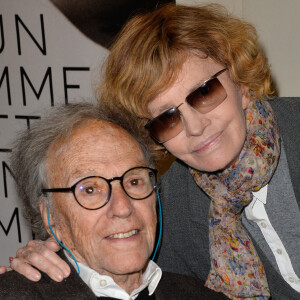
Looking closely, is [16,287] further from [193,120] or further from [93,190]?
[193,120]

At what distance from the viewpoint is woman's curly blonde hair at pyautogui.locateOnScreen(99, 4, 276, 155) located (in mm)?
1954

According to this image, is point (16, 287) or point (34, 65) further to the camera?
point (34, 65)

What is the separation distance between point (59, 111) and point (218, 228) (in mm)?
988

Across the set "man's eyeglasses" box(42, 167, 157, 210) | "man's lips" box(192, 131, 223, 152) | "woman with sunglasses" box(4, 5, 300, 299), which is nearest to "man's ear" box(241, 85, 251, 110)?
"woman with sunglasses" box(4, 5, 300, 299)

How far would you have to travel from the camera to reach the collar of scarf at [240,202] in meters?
2.11

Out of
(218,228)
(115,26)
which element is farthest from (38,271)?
(115,26)

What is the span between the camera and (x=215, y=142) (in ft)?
6.48

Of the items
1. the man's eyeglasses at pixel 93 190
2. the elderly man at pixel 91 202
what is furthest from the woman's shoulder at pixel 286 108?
the man's eyeglasses at pixel 93 190

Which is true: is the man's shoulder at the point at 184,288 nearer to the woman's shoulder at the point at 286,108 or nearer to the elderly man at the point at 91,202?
the elderly man at the point at 91,202

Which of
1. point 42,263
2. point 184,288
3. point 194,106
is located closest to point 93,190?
point 42,263

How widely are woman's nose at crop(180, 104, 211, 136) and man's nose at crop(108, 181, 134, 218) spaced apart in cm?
41

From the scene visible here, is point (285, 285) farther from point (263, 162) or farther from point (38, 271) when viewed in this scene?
point (38, 271)

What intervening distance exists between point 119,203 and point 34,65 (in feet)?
7.58

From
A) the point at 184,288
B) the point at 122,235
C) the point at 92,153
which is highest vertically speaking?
the point at 92,153
